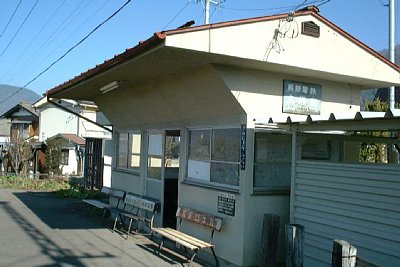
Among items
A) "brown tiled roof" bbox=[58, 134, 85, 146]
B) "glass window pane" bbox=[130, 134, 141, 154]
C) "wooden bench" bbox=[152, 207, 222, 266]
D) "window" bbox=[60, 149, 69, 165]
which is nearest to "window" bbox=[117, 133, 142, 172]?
"glass window pane" bbox=[130, 134, 141, 154]

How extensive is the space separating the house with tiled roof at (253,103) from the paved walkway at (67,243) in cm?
128

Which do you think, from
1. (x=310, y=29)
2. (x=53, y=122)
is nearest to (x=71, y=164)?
(x=53, y=122)

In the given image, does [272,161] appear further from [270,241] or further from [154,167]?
[154,167]

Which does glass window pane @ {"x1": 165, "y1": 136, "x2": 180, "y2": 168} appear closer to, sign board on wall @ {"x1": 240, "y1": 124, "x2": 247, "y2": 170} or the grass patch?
sign board on wall @ {"x1": 240, "y1": 124, "x2": 247, "y2": 170}

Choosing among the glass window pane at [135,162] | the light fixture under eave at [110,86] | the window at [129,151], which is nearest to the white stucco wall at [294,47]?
the light fixture under eave at [110,86]

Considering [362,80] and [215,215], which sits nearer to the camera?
[215,215]

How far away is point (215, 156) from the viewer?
8188 millimetres

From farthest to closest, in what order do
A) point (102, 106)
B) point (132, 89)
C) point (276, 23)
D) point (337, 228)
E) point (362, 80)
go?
point (102, 106), point (132, 89), point (362, 80), point (276, 23), point (337, 228)

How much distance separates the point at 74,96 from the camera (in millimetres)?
12398

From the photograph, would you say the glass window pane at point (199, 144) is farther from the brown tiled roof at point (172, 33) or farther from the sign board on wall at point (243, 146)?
the brown tiled roof at point (172, 33)

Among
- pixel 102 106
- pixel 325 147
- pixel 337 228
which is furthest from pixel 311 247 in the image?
pixel 102 106

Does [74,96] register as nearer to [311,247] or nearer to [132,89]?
[132,89]

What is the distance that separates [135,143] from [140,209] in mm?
1926

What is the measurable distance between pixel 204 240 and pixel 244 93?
9.28 ft
